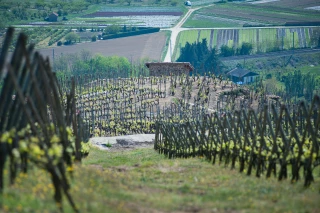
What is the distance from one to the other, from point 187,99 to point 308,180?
5663 cm

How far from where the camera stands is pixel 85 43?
5738 inches

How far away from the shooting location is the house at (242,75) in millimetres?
110581

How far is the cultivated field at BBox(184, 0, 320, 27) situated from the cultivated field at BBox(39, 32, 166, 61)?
570 inches

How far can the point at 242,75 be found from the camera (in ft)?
365

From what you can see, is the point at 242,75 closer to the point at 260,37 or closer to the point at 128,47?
the point at 260,37

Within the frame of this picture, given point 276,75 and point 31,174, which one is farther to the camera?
point 276,75

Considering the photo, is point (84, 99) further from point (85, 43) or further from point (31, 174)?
point (85, 43)

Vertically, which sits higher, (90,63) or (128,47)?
(90,63)

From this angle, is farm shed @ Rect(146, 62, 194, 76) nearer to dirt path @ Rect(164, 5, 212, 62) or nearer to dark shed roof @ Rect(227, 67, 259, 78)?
dark shed roof @ Rect(227, 67, 259, 78)

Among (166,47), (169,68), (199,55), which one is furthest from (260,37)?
(169,68)

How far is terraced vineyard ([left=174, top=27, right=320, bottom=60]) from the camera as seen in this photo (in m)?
138

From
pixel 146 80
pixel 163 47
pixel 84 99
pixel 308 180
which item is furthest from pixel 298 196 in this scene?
pixel 163 47

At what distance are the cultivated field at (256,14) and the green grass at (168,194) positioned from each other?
132m

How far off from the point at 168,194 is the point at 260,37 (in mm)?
128068
